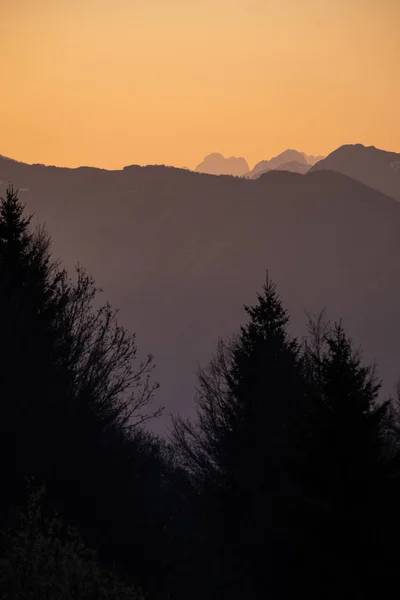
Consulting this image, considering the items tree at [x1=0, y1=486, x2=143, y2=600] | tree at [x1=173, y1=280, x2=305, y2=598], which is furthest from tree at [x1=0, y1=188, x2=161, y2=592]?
tree at [x1=173, y1=280, x2=305, y2=598]

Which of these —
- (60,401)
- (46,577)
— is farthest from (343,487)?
(46,577)

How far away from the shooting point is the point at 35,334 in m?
17.8

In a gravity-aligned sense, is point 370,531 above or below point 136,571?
above

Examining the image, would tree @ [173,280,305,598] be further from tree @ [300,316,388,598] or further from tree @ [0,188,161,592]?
tree @ [300,316,388,598]

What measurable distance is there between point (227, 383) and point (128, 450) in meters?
6.99

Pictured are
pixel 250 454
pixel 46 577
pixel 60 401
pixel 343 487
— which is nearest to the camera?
pixel 46 577

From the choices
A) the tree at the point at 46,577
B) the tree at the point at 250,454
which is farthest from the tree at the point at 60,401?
the tree at the point at 250,454

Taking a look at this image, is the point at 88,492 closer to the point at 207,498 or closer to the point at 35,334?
the point at 35,334

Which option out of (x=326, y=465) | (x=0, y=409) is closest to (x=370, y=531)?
(x=326, y=465)

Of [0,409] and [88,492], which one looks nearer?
[0,409]

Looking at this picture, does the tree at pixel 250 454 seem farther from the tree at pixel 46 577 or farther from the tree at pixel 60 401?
the tree at pixel 46 577

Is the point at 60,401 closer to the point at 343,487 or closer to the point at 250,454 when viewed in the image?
the point at 343,487

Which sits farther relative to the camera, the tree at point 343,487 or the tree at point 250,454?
the tree at point 250,454

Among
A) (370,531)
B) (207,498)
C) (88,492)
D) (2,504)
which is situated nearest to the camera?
(2,504)
